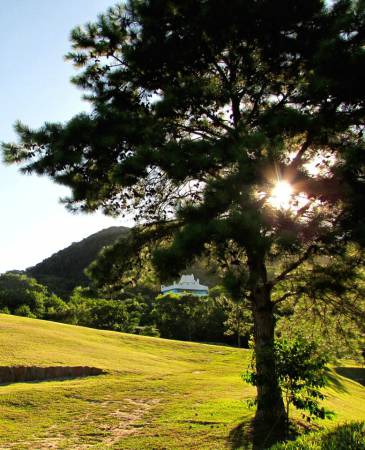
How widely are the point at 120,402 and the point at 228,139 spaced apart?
10138 mm

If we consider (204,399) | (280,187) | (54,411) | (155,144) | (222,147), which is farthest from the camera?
(204,399)

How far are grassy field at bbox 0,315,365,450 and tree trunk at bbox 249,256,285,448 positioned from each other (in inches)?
22.4

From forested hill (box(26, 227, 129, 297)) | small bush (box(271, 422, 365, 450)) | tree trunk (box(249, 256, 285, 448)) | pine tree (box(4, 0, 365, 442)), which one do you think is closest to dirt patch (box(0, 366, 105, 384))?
pine tree (box(4, 0, 365, 442))

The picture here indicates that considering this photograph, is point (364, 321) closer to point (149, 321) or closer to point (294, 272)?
point (294, 272)

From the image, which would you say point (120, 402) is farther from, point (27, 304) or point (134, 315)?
point (134, 315)

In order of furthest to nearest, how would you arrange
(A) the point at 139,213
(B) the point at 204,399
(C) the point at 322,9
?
(B) the point at 204,399 < (A) the point at 139,213 < (C) the point at 322,9

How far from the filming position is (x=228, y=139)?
9.66 metres

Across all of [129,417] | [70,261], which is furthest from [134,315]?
[70,261]

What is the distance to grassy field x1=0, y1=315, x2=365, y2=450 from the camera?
10.7m

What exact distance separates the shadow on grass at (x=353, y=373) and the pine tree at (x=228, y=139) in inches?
1431

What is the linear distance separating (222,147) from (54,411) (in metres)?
9.74

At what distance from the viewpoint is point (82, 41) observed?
11656 mm

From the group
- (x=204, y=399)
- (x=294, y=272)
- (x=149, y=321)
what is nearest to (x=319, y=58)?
(x=294, y=272)

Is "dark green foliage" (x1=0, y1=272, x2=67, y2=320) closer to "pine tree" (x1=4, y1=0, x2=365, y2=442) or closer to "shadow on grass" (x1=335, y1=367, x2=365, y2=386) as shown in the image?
"shadow on grass" (x1=335, y1=367, x2=365, y2=386)
